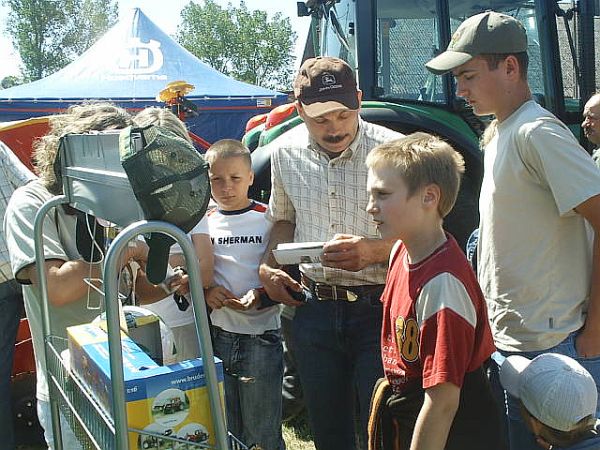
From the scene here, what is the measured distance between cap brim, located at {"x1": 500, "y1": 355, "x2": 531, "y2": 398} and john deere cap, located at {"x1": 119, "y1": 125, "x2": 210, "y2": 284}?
38.6 inches

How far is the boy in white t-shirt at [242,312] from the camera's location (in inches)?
103

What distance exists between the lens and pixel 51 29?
4931cm

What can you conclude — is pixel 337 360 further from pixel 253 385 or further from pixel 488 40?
pixel 488 40

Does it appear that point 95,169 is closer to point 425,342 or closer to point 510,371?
point 425,342

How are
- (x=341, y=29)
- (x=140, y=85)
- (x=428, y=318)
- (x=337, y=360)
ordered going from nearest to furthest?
1. (x=428, y=318)
2. (x=337, y=360)
3. (x=341, y=29)
4. (x=140, y=85)

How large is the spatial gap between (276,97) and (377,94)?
974 centimetres

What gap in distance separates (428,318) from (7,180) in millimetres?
2092

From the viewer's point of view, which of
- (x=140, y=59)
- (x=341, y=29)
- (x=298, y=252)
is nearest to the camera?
(x=298, y=252)

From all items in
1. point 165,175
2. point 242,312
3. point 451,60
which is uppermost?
point 451,60

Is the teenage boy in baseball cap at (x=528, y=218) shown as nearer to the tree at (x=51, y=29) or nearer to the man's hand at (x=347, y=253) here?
the man's hand at (x=347, y=253)

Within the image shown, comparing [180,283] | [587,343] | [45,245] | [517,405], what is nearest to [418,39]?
[180,283]

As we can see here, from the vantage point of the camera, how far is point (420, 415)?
1642mm

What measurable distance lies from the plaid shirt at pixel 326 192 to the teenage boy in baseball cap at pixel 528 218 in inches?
16.1

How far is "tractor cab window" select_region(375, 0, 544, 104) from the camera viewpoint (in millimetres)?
4430
